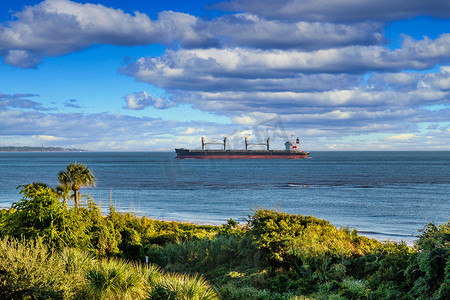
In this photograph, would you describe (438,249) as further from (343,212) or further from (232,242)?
(343,212)

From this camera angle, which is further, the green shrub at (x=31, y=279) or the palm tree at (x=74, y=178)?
the palm tree at (x=74, y=178)

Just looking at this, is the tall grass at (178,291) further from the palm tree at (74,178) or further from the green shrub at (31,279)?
the palm tree at (74,178)

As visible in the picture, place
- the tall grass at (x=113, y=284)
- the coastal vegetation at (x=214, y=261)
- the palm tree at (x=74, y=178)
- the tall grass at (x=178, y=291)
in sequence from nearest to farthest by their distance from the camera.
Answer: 1. the tall grass at (x=178, y=291)
2. the tall grass at (x=113, y=284)
3. the coastal vegetation at (x=214, y=261)
4. the palm tree at (x=74, y=178)

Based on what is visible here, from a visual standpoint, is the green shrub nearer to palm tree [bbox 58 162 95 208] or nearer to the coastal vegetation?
the coastal vegetation

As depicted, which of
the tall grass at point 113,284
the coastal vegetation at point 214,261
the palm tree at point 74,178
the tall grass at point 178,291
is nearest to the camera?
the tall grass at point 178,291

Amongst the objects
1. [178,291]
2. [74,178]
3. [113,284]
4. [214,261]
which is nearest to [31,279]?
[113,284]

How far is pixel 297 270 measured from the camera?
49.4 ft

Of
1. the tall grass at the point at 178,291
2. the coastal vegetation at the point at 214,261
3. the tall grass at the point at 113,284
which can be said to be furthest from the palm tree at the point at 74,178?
the tall grass at the point at 178,291

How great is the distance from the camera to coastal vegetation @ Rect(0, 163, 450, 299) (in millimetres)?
11359

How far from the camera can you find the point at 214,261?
56.6 feet

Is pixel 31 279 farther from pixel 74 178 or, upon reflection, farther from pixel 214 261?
pixel 74 178

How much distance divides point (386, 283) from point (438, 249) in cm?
195

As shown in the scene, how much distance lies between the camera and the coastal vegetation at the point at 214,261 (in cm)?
1136

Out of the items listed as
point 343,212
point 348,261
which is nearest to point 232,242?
point 348,261
